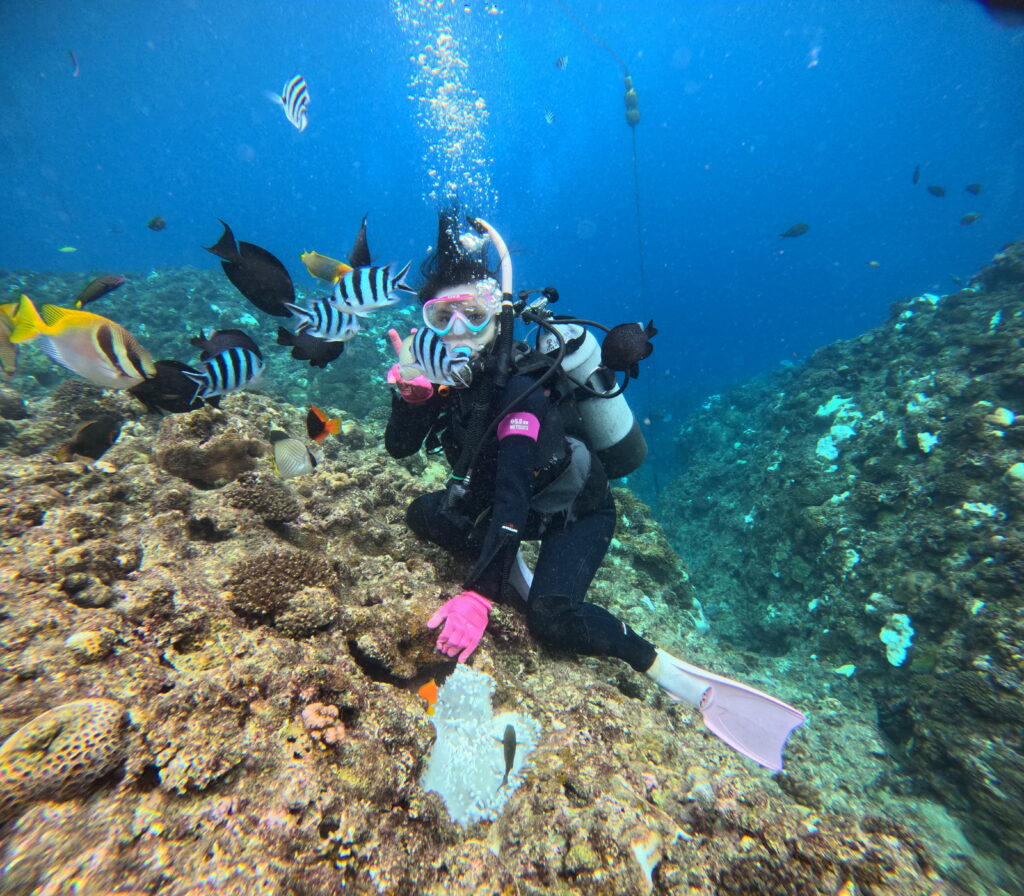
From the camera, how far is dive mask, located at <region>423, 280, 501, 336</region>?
296 cm

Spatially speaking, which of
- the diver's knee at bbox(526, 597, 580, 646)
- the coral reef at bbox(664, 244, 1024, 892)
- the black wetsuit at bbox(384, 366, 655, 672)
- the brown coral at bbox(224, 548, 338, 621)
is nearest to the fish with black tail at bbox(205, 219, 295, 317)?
the black wetsuit at bbox(384, 366, 655, 672)

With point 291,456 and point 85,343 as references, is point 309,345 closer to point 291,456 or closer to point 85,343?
point 291,456

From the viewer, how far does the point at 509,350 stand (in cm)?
296

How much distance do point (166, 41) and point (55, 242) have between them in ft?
199

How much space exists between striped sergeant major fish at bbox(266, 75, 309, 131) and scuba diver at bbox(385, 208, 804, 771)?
4195 mm

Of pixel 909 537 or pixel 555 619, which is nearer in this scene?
pixel 555 619

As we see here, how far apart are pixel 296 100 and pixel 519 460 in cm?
634

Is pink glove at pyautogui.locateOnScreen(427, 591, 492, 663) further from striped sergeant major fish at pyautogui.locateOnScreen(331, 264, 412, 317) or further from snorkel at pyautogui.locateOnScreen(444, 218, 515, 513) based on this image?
striped sergeant major fish at pyautogui.locateOnScreen(331, 264, 412, 317)

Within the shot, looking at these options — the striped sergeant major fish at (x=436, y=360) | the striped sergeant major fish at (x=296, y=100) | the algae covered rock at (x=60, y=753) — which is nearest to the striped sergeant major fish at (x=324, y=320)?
the striped sergeant major fish at (x=436, y=360)

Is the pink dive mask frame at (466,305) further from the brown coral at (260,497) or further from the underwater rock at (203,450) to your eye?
the underwater rock at (203,450)

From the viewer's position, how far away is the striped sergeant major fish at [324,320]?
258 centimetres

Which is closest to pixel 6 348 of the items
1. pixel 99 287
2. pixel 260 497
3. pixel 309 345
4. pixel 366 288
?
pixel 99 287

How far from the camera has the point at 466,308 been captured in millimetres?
3031

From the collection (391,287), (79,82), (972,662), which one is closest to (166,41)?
(79,82)
